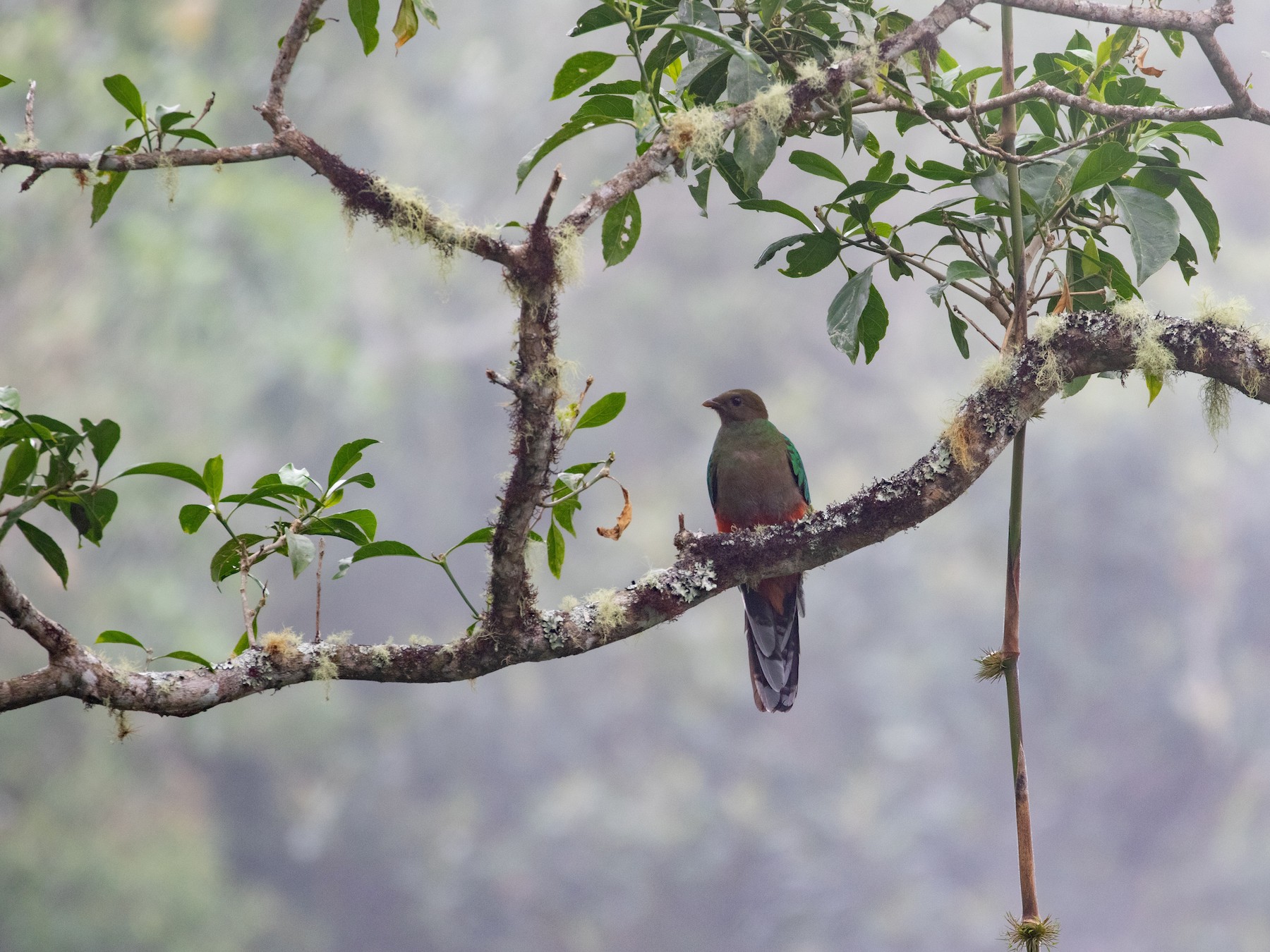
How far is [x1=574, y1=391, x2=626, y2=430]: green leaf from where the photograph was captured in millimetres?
1585

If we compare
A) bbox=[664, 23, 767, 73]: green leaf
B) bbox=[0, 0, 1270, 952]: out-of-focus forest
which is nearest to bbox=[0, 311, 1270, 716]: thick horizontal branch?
bbox=[664, 23, 767, 73]: green leaf

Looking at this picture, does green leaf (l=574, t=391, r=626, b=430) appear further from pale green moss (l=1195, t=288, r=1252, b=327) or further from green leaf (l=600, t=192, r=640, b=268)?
pale green moss (l=1195, t=288, r=1252, b=327)

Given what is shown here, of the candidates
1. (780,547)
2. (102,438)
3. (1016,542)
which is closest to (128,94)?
(102,438)

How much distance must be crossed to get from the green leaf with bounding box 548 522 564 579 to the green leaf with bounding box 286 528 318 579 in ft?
1.20

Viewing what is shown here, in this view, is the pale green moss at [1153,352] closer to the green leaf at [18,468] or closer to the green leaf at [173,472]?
the green leaf at [173,472]

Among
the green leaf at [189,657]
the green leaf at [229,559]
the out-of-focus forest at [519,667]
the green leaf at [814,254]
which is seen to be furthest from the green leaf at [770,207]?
the out-of-focus forest at [519,667]

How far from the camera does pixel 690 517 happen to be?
11.3 metres

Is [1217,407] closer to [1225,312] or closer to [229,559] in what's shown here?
[1225,312]

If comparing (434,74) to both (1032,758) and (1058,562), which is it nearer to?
(1058,562)

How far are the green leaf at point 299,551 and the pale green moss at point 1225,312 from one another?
1.36m

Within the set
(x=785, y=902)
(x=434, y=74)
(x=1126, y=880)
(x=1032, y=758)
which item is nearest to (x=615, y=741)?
(x=785, y=902)

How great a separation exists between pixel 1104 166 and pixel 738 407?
1615 mm

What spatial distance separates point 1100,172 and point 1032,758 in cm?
997

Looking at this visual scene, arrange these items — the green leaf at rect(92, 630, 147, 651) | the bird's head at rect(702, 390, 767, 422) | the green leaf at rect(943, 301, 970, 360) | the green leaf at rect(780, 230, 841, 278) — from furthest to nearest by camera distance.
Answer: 1. the bird's head at rect(702, 390, 767, 422)
2. the green leaf at rect(943, 301, 970, 360)
3. the green leaf at rect(780, 230, 841, 278)
4. the green leaf at rect(92, 630, 147, 651)
